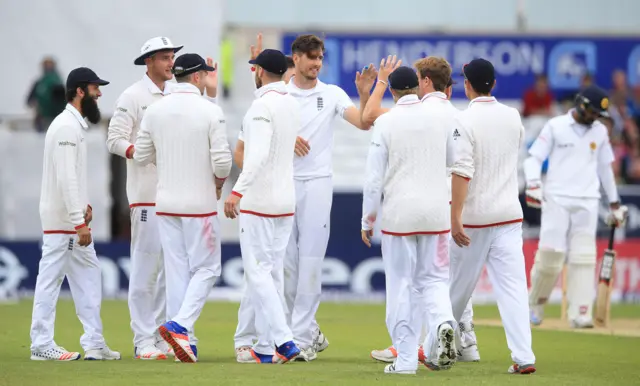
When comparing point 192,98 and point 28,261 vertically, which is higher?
point 192,98

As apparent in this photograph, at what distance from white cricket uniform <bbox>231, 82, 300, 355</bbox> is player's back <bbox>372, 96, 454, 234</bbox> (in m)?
1.04

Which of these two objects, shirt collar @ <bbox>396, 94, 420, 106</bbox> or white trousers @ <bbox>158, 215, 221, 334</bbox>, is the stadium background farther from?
shirt collar @ <bbox>396, 94, 420, 106</bbox>

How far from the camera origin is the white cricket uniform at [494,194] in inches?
410

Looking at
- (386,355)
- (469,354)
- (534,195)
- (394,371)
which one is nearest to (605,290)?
(534,195)

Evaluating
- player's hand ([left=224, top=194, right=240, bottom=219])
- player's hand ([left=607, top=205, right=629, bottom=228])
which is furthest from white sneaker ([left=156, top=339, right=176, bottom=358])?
player's hand ([left=607, top=205, right=629, bottom=228])

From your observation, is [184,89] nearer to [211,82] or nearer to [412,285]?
[211,82]

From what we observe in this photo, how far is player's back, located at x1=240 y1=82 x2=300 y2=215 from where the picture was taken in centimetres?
1078

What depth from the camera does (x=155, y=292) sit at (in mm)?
11945

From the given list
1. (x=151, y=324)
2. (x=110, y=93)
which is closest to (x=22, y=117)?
(x=110, y=93)

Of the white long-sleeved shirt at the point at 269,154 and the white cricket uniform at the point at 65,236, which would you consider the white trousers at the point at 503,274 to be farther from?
the white cricket uniform at the point at 65,236

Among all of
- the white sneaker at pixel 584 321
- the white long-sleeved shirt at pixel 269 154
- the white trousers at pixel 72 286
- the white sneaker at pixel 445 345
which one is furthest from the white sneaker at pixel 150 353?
the white sneaker at pixel 584 321

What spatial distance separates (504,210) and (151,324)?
11.2 ft

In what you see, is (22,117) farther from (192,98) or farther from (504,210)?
(504,210)

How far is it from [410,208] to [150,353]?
299cm
